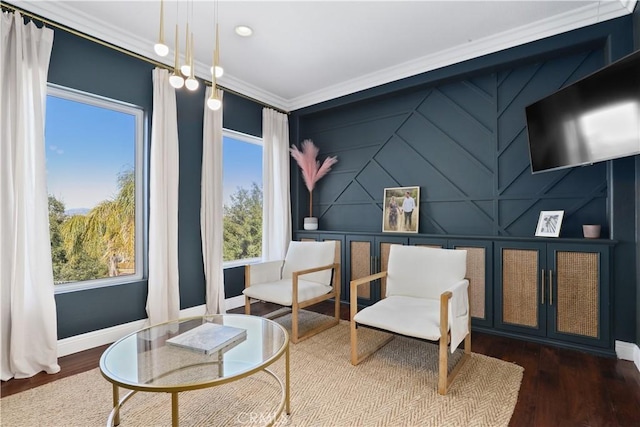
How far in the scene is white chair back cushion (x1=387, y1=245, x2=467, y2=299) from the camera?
256 centimetres

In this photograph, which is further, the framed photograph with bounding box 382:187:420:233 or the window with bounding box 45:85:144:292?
the framed photograph with bounding box 382:187:420:233

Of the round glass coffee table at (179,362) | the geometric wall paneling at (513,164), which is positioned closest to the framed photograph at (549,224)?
the geometric wall paneling at (513,164)

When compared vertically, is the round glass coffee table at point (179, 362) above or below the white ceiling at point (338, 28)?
below

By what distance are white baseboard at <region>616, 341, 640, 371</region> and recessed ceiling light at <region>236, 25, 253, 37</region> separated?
388cm

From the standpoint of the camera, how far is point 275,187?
14.4 ft

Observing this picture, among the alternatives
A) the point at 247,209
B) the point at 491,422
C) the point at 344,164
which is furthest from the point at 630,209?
the point at 247,209

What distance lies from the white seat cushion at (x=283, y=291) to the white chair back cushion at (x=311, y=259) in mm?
86

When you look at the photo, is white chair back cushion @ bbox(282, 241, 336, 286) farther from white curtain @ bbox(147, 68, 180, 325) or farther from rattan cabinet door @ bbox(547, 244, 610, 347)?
rattan cabinet door @ bbox(547, 244, 610, 347)

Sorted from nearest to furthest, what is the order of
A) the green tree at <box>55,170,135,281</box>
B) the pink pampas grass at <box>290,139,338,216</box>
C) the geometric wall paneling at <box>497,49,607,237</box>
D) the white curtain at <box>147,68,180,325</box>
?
the green tree at <box>55,170,135,281</box> → the geometric wall paneling at <box>497,49,607,237</box> → the white curtain at <box>147,68,180,325</box> → the pink pampas grass at <box>290,139,338,216</box>

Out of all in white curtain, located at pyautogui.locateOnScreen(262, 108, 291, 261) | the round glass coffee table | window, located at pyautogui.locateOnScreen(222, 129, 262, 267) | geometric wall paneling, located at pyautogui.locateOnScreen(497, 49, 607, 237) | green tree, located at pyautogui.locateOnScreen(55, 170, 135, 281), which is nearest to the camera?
the round glass coffee table

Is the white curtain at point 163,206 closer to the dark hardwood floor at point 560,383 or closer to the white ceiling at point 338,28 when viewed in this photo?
the white ceiling at point 338,28

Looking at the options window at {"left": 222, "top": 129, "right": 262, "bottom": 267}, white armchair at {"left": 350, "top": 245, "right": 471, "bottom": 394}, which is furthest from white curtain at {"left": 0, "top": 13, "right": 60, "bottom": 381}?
white armchair at {"left": 350, "top": 245, "right": 471, "bottom": 394}

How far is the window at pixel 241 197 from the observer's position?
4023 mm

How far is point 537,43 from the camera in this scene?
2836 mm
